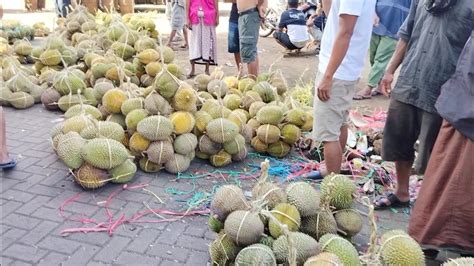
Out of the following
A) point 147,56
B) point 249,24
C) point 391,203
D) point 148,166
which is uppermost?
point 249,24

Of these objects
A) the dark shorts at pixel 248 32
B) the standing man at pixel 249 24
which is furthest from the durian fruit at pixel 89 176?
the dark shorts at pixel 248 32

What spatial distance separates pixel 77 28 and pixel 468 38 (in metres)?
5.55

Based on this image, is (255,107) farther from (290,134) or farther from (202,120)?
(202,120)

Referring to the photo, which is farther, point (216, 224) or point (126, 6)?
point (126, 6)

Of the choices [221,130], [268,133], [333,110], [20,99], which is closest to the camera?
[333,110]

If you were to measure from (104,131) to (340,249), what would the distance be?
2263 mm

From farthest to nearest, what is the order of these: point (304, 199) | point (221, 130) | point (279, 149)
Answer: point (279, 149) < point (221, 130) < point (304, 199)

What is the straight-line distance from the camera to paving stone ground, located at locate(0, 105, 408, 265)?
8.95 ft

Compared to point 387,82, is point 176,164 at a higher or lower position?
lower

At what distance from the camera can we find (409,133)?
10.3 ft

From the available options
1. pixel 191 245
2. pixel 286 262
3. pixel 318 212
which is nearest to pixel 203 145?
pixel 191 245

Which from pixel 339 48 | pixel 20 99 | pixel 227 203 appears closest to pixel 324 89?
pixel 339 48

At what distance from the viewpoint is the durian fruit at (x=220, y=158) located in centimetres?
405

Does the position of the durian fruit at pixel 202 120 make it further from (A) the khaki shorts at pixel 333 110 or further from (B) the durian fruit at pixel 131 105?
(A) the khaki shorts at pixel 333 110
